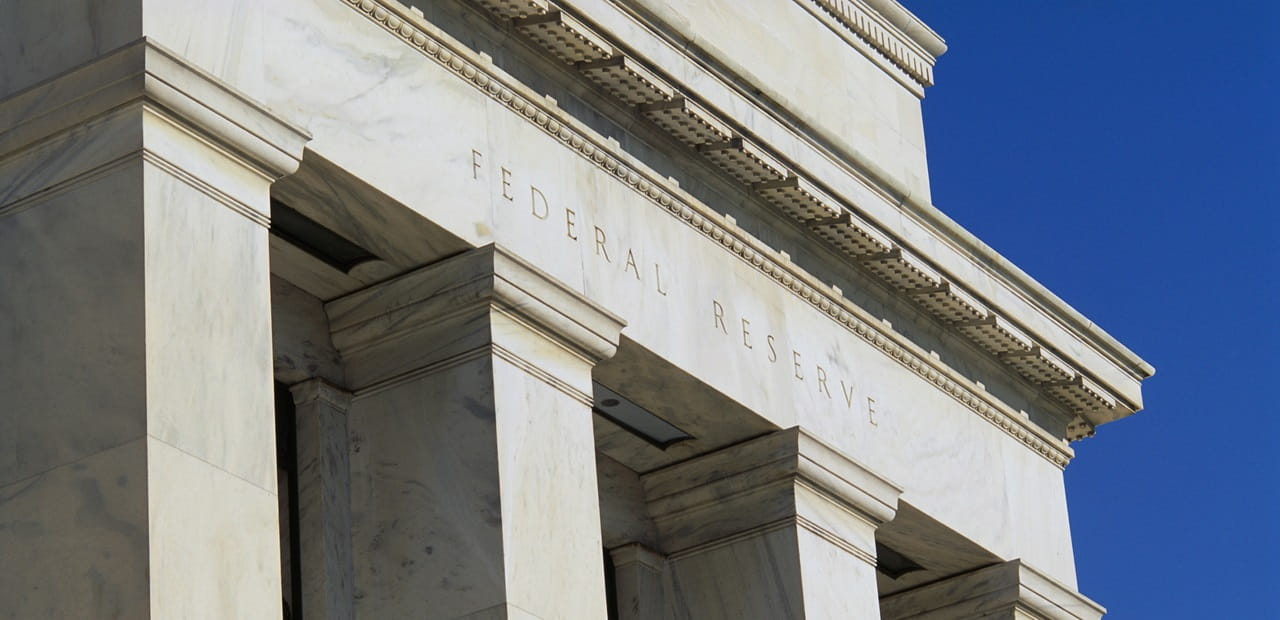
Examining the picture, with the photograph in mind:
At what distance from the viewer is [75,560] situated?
84.8 feet

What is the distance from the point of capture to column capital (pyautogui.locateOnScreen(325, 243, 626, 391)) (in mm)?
32906

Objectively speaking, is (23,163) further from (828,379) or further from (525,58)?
(828,379)

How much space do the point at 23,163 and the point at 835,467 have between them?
15.2m

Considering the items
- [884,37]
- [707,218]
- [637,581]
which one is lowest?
[637,581]

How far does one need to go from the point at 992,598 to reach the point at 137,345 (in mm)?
20810

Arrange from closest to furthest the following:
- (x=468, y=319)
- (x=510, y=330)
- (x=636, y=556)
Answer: (x=468, y=319) < (x=510, y=330) < (x=636, y=556)

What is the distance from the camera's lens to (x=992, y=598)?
43.9m

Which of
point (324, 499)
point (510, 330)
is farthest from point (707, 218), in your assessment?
point (324, 499)

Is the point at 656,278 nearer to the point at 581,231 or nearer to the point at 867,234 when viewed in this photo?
the point at 581,231

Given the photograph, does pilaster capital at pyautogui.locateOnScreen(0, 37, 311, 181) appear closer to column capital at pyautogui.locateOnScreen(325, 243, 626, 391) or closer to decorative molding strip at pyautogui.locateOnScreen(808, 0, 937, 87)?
column capital at pyautogui.locateOnScreen(325, 243, 626, 391)

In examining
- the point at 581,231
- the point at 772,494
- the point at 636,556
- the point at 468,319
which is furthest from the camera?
the point at 636,556

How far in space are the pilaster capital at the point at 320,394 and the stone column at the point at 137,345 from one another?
493cm

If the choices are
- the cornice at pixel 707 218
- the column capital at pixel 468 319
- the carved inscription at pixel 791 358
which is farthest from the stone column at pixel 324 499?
the carved inscription at pixel 791 358

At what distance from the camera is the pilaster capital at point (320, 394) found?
33.6m
